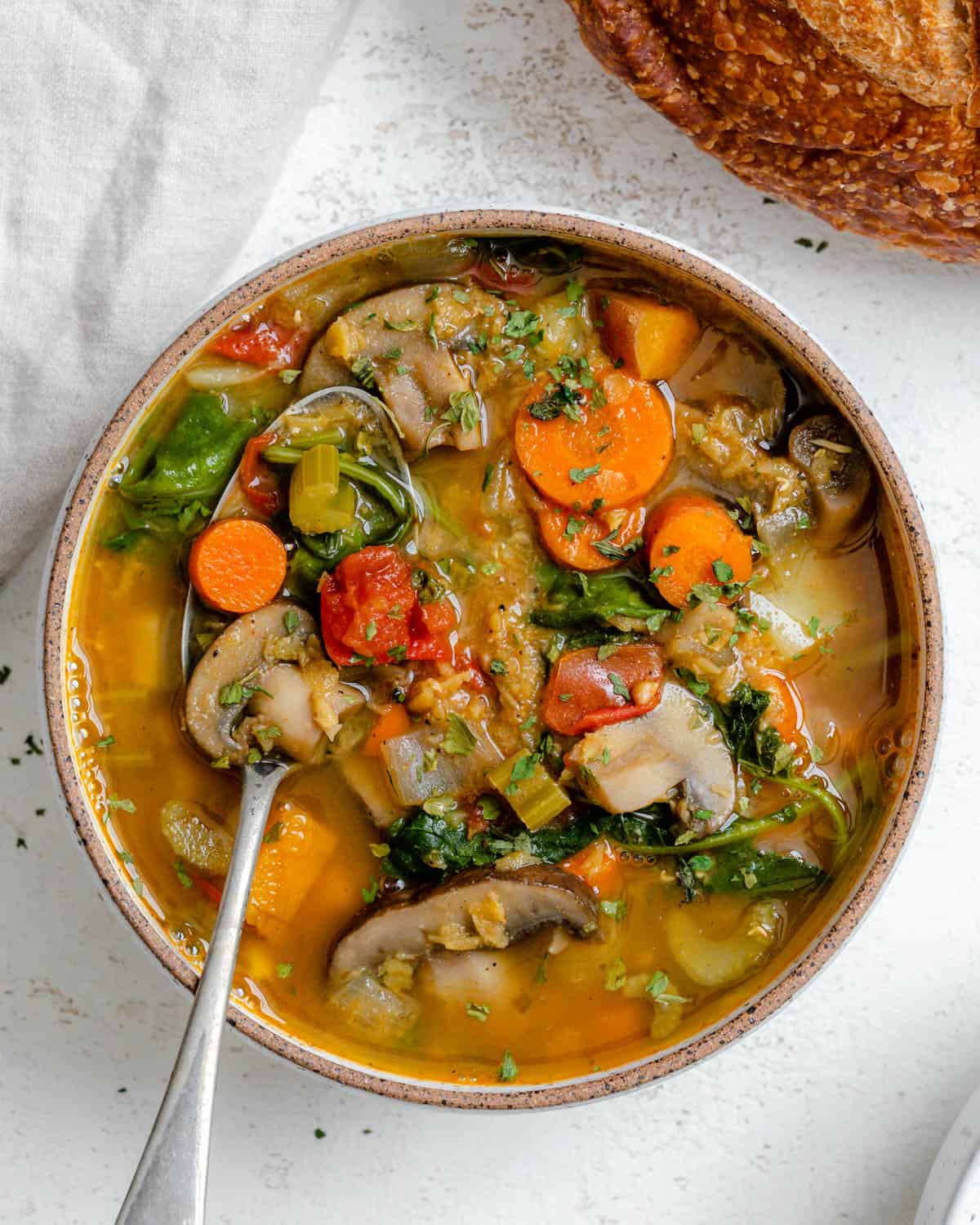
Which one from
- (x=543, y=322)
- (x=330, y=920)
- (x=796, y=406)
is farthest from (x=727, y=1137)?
(x=543, y=322)

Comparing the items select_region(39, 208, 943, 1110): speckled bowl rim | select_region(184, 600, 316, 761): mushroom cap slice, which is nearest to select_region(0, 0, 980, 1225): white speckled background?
select_region(39, 208, 943, 1110): speckled bowl rim

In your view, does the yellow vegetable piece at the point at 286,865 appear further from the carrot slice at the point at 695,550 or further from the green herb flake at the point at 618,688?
the carrot slice at the point at 695,550

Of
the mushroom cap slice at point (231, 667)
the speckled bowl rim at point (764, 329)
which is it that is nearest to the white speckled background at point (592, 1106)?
the speckled bowl rim at point (764, 329)

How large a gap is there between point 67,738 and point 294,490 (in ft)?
2.28

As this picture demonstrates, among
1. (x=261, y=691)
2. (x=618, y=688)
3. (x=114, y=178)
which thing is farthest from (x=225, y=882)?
(x=114, y=178)

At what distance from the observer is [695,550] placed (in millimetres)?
2893

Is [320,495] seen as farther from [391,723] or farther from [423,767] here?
[423,767]

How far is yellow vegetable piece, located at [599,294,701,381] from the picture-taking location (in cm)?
285

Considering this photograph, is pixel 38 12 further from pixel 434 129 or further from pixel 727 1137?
pixel 727 1137

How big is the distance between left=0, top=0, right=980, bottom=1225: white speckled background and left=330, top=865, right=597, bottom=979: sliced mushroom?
0.63 metres

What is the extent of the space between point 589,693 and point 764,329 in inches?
33.7

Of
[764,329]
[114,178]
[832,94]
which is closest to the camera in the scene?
[764,329]

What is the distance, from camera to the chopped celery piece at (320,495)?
9.17 feet

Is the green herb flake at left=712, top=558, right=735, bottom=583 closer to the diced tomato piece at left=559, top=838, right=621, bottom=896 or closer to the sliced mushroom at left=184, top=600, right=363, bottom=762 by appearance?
the diced tomato piece at left=559, top=838, right=621, bottom=896
